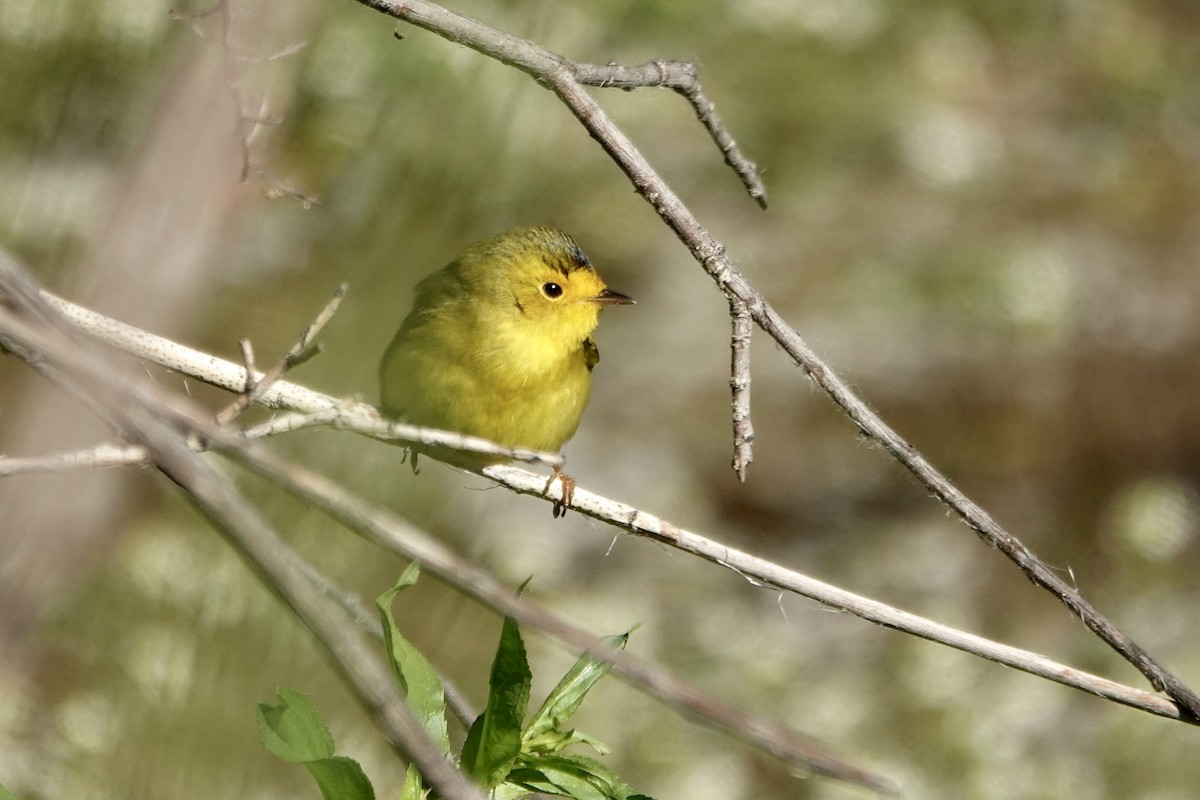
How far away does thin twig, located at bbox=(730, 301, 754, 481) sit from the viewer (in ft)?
5.95

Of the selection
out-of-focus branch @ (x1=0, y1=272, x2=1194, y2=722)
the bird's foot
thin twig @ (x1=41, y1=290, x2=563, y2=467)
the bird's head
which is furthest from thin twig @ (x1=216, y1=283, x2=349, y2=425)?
the bird's head

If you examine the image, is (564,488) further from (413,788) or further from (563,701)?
(413,788)

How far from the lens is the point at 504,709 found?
1.33 metres

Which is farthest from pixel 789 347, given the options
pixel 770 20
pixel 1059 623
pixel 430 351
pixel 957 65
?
pixel 957 65

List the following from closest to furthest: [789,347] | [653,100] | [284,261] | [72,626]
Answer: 1. [72,626]
2. [789,347]
3. [284,261]
4. [653,100]

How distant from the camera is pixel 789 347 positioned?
73.6 inches

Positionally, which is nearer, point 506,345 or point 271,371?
point 271,371

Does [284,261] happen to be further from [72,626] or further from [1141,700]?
[1141,700]

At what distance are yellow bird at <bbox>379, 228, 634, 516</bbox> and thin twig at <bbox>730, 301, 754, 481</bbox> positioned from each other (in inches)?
68.5

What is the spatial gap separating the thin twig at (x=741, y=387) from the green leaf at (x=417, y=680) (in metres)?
0.60

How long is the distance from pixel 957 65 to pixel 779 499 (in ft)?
9.84

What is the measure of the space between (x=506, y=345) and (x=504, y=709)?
2438 millimetres

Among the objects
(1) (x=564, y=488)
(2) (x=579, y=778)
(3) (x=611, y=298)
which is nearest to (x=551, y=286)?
(3) (x=611, y=298)

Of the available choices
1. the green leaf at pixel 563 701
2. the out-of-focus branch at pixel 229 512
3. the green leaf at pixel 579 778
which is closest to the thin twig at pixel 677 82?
the green leaf at pixel 563 701
